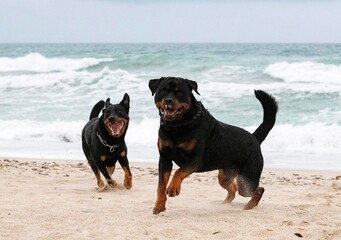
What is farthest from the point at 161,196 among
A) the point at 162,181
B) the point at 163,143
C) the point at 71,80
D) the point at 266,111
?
the point at 71,80

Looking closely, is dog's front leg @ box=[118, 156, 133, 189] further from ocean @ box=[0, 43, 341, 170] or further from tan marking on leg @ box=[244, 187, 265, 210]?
ocean @ box=[0, 43, 341, 170]

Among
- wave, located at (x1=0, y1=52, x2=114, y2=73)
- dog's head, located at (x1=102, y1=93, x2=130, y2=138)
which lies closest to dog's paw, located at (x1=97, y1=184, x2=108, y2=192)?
dog's head, located at (x1=102, y1=93, x2=130, y2=138)

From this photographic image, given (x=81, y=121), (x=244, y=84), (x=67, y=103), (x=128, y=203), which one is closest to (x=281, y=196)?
(x=128, y=203)

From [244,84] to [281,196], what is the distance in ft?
56.2

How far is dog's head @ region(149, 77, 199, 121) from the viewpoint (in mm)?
5168

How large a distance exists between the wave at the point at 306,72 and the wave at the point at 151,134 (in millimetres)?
9685

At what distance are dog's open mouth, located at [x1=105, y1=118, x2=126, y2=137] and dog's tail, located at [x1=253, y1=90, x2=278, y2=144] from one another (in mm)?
1960

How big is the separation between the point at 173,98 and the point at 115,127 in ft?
8.12

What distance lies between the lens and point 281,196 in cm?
751

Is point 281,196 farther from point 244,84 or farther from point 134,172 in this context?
point 244,84

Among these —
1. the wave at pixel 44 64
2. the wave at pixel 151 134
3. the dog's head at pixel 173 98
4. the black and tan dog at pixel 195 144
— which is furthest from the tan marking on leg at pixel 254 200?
the wave at pixel 44 64

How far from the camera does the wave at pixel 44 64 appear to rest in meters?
33.5

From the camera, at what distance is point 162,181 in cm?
554

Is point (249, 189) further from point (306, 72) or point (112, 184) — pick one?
point (306, 72)
